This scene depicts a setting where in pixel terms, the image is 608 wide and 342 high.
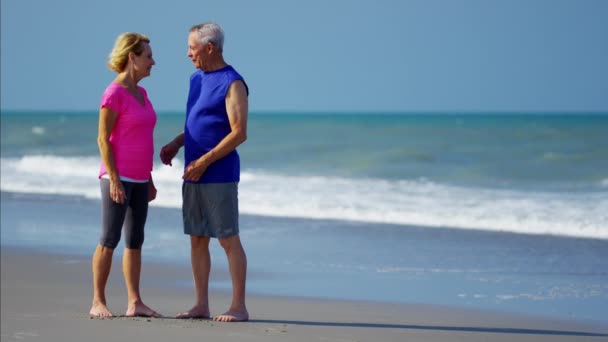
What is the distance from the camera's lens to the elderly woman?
5.29m

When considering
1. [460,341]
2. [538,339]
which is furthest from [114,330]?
[538,339]

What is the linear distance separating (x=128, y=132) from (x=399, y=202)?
8571 millimetres

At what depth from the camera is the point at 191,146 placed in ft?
17.7

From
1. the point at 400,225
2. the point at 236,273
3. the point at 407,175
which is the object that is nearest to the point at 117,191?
the point at 236,273

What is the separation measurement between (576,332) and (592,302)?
3.50 feet

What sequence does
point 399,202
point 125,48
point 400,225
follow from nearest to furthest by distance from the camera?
point 125,48 → point 400,225 → point 399,202

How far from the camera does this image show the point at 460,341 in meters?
5.20

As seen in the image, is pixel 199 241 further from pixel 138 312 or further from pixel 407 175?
pixel 407 175

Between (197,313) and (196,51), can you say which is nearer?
(196,51)

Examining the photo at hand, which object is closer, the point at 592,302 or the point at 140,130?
the point at 140,130

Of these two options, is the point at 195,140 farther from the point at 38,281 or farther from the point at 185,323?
the point at 38,281

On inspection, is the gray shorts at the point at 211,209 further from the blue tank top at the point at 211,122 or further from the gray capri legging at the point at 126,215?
the gray capri legging at the point at 126,215

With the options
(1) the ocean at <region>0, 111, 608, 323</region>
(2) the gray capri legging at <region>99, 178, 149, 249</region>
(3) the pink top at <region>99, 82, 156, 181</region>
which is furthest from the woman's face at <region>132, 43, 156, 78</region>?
(1) the ocean at <region>0, 111, 608, 323</region>

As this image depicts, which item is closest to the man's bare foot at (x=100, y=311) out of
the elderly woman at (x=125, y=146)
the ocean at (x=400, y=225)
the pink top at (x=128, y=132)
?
the elderly woman at (x=125, y=146)
